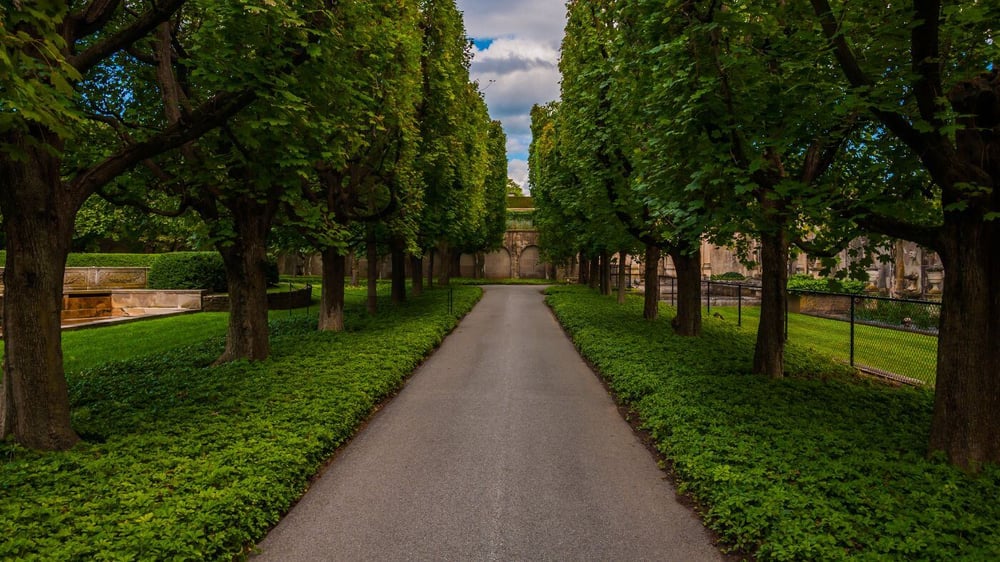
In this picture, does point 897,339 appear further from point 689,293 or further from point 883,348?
point 689,293

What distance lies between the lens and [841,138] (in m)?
7.57

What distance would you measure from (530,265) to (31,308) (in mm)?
55258

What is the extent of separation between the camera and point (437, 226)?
21.2 m

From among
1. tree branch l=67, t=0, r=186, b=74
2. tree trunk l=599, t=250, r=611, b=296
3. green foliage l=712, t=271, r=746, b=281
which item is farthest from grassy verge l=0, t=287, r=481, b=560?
green foliage l=712, t=271, r=746, b=281

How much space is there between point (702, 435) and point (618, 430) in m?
1.47

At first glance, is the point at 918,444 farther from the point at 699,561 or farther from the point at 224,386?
the point at 224,386

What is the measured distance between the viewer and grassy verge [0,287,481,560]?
413 centimetres

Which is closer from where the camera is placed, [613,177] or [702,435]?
[702,435]

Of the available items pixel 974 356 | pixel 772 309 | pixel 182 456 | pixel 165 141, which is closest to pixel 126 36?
pixel 165 141

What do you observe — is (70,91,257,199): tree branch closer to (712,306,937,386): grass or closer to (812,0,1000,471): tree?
(812,0,1000,471): tree

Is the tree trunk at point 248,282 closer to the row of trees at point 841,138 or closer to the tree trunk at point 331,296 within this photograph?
the tree trunk at point 331,296

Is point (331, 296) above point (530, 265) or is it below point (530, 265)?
below

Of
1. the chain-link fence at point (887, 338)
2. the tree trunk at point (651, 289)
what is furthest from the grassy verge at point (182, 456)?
the tree trunk at point (651, 289)

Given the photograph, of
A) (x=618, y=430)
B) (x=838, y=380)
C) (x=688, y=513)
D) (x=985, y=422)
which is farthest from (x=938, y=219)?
(x=688, y=513)
